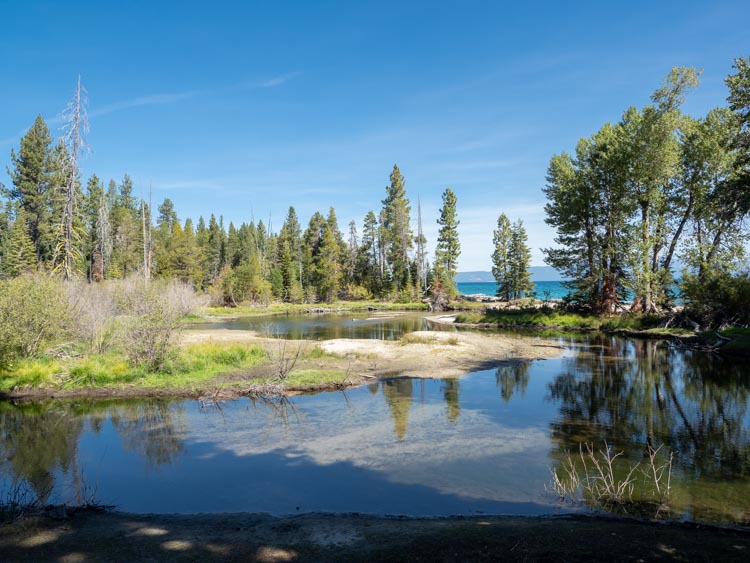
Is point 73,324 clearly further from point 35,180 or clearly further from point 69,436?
point 35,180

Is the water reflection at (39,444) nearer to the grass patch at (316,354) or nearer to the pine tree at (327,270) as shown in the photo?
the grass patch at (316,354)

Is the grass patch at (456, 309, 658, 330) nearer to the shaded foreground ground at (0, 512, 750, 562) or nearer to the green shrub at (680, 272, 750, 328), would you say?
the green shrub at (680, 272, 750, 328)

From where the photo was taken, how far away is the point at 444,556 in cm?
623

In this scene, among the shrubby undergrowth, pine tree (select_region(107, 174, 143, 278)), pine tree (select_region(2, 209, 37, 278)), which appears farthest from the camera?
pine tree (select_region(107, 174, 143, 278))

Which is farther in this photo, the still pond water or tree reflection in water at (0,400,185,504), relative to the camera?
tree reflection in water at (0,400,185,504)

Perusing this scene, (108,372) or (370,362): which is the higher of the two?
(108,372)

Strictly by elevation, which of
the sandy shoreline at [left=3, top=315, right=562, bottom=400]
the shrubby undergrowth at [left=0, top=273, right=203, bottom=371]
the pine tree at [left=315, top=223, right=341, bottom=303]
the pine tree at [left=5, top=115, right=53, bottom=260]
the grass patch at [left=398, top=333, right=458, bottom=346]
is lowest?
the sandy shoreline at [left=3, top=315, right=562, bottom=400]

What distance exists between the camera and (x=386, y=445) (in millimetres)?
12953

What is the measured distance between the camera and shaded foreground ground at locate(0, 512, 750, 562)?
20.5 ft

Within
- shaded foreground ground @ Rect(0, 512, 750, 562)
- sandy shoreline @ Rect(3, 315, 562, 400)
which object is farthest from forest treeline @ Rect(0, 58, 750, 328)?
shaded foreground ground @ Rect(0, 512, 750, 562)

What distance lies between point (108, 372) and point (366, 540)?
16622 millimetres

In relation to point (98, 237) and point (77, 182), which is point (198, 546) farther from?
point (98, 237)

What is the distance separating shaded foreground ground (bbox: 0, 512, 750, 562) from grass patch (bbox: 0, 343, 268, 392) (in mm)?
11899

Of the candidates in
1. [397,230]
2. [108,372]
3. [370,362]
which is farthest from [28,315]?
[397,230]
